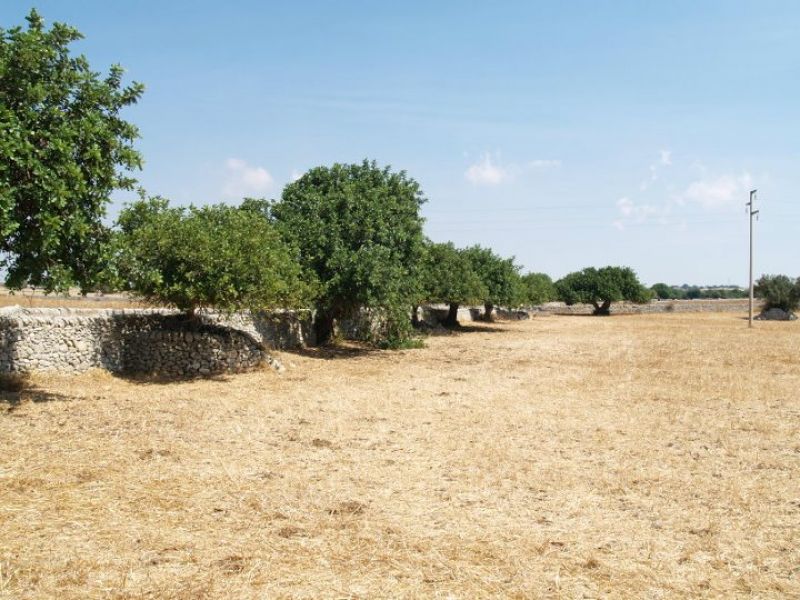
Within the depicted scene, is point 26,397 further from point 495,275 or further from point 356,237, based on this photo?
point 495,275

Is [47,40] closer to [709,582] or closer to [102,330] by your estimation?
[102,330]

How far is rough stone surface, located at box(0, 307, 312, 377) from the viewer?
14930mm

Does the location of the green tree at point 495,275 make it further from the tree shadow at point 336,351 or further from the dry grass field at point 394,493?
the dry grass field at point 394,493

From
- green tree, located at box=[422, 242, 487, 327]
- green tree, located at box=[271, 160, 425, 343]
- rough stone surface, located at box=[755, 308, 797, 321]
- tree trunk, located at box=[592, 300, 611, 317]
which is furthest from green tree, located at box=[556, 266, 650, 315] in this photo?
green tree, located at box=[271, 160, 425, 343]

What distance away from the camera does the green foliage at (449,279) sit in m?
34.4

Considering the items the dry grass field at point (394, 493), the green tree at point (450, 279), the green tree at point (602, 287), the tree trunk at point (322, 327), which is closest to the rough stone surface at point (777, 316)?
the green tree at point (602, 287)

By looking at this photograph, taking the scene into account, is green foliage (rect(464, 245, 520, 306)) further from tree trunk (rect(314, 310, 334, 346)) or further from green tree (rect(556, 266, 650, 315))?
green tree (rect(556, 266, 650, 315))

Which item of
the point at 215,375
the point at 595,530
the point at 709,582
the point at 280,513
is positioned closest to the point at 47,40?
the point at 215,375

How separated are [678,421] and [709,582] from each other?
733 cm

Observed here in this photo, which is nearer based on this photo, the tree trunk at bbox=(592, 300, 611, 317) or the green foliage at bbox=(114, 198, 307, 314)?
the green foliage at bbox=(114, 198, 307, 314)

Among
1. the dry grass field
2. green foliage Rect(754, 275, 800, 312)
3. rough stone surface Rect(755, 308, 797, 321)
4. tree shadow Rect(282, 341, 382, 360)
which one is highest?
green foliage Rect(754, 275, 800, 312)

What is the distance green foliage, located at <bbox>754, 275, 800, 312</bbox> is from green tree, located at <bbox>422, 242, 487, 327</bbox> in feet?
141

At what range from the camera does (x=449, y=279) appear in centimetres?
3484

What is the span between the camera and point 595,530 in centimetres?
660
